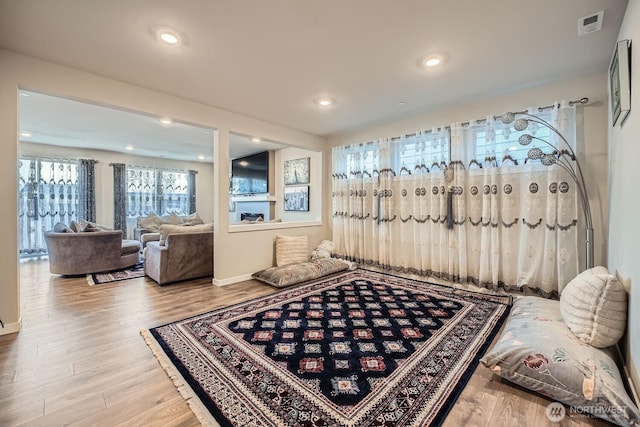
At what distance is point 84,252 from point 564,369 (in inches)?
227

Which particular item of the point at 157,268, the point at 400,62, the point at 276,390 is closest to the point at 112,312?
the point at 157,268

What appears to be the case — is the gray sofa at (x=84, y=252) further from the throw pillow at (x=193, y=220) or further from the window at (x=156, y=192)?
the window at (x=156, y=192)

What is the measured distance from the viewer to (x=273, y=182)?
22.1ft

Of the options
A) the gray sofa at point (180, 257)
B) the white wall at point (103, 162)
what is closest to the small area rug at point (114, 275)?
the gray sofa at point (180, 257)

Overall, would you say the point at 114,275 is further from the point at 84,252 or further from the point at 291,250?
the point at 291,250

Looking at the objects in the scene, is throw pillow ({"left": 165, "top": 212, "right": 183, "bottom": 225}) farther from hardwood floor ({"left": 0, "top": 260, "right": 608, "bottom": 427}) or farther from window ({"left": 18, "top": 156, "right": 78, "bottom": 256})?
hardwood floor ({"left": 0, "top": 260, "right": 608, "bottom": 427})

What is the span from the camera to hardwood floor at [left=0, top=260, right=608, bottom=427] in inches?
54.8

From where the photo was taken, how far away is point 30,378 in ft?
5.56

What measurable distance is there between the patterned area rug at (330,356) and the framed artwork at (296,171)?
3.26 m

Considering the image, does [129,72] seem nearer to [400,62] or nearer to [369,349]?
[400,62]

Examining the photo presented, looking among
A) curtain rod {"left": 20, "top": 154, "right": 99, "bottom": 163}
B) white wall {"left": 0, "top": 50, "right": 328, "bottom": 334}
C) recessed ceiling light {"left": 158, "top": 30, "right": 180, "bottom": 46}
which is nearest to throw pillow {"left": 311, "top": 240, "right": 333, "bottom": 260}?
white wall {"left": 0, "top": 50, "right": 328, "bottom": 334}

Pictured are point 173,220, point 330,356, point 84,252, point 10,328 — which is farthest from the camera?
point 173,220

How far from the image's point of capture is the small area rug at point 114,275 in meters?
3.97

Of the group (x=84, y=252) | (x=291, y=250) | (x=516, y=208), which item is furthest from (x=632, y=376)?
(x=84, y=252)
